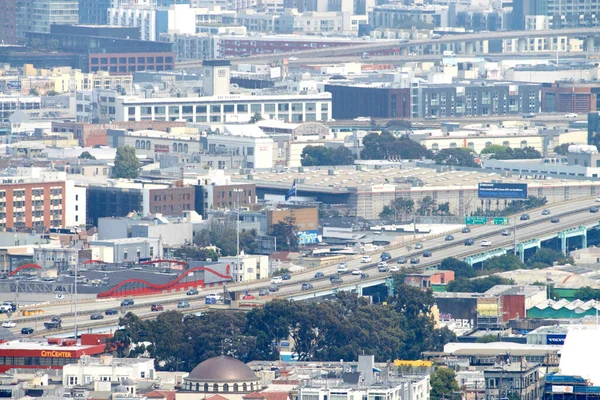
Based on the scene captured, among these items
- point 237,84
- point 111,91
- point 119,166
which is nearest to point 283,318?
point 119,166

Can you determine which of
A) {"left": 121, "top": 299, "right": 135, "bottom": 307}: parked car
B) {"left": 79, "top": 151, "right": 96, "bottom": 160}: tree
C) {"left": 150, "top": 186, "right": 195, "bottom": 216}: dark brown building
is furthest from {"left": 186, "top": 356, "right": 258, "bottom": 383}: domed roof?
{"left": 79, "top": 151, "right": 96, "bottom": 160}: tree

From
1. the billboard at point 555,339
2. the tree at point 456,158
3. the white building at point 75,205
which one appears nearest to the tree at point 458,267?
the white building at point 75,205

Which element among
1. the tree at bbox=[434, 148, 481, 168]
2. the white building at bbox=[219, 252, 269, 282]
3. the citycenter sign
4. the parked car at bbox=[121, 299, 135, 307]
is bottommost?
the tree at bbox=[434, 148, 481, 168]

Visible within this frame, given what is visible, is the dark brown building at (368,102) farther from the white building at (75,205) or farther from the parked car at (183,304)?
the parked car at (183,304)

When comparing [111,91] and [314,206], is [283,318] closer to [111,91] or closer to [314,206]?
[314,206]

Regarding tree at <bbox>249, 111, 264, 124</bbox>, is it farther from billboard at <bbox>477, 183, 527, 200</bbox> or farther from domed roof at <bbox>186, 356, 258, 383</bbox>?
domed roof at <bbox>186, 356, 258, 383</bbox>

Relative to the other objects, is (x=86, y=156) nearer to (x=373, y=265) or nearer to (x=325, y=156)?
(x=325, y=156)
